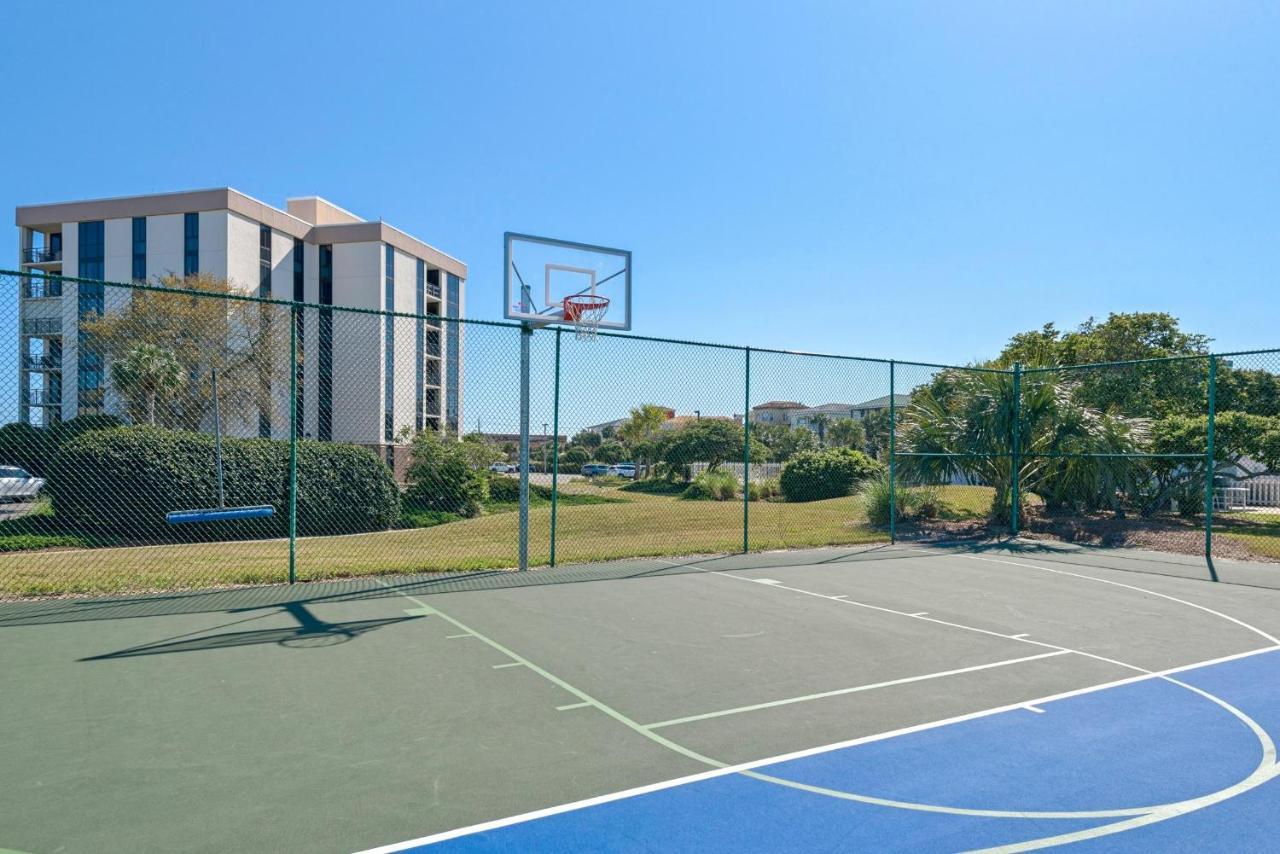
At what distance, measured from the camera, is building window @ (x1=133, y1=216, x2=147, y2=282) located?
45.2 metres

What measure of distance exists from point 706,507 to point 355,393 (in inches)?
789

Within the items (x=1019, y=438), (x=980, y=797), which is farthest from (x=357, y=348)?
(x=980, y=797)

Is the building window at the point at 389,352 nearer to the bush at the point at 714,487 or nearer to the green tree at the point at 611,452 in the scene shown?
the green tree at the point at 611,452

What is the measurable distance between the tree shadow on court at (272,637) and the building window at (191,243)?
44222 mm

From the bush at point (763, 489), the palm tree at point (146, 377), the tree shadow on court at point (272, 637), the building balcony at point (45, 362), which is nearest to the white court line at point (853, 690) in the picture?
the tree shadow on court at point (272, 637)

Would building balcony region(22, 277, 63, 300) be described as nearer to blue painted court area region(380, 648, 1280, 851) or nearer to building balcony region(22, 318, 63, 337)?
building balcony region(22, 318, 63, 337)

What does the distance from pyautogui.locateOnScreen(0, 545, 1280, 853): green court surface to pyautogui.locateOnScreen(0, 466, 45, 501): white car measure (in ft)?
26.8

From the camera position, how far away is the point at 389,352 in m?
44.8

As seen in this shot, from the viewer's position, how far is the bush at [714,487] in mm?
19453

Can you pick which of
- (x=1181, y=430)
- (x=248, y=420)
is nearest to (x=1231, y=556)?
(x=1181, y=430)

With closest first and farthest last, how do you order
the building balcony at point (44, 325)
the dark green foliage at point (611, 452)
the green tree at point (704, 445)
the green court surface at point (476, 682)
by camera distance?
the green court surface at point (476, 682), the dark green foliage at point (611, 452), the green tree at point (704, 445), the building balcony at point (44, 325)

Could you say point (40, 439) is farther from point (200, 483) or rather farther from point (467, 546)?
point (467, 546)

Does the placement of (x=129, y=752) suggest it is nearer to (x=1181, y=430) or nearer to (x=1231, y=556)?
(x=1231, y=556)

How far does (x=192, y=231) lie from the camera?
1761 inches
